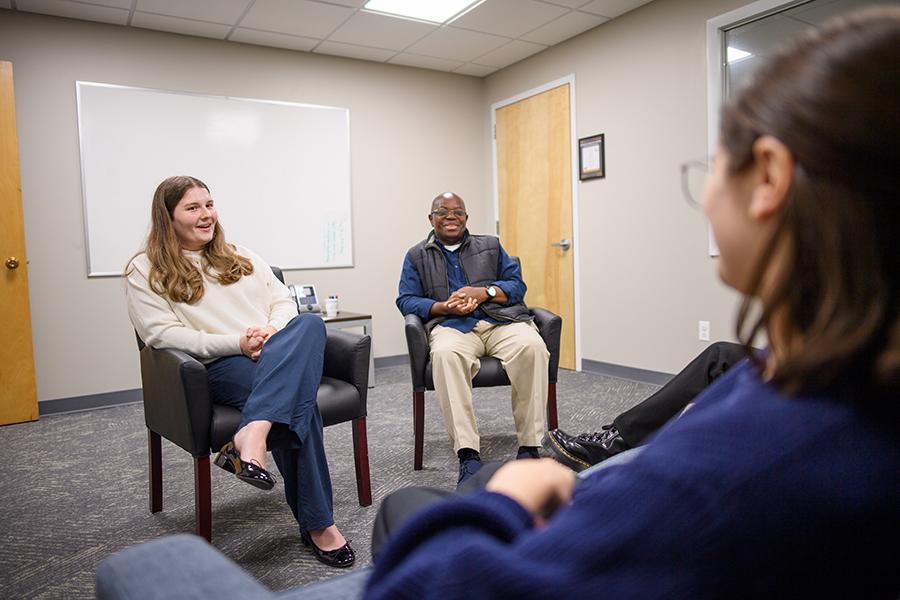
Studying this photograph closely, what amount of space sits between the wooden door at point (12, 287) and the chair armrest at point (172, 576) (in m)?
3.34

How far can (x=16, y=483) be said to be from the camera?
241 centimetres

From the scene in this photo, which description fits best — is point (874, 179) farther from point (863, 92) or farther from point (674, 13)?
point (674, 13)

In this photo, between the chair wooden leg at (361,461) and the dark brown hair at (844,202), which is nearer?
the dark brown hair at (844,202)

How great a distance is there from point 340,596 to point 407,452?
1.99 metres

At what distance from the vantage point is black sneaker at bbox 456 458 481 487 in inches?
87.7

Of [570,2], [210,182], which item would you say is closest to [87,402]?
[210,182]

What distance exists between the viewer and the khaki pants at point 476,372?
2.33 meters

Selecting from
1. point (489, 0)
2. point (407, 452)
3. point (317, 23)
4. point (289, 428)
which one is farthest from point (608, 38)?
point (289, 428)

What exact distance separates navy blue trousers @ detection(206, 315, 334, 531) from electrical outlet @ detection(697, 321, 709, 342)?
243 cm

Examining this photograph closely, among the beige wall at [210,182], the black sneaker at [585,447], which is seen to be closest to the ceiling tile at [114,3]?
the beige wall at [210,182]

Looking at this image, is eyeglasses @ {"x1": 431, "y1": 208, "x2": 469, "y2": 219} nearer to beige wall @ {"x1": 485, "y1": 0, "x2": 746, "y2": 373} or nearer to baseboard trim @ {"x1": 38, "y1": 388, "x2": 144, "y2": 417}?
beige wall @ {"x1": 485, "y1": 0, "x2": 746, "y2": 373}

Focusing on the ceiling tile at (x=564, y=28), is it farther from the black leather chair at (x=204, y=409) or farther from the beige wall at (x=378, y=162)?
the black leather chair at (x=204, y=409)

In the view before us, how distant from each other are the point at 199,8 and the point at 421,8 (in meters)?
1.28

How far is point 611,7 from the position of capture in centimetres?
367
